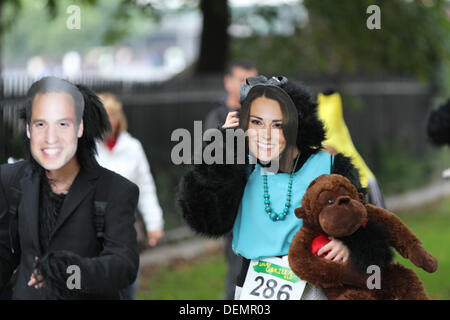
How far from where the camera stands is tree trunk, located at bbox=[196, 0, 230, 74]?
13.5 m

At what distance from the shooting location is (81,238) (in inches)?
146

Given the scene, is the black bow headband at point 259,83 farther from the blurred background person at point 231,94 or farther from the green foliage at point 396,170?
the green foliage at point 396,170

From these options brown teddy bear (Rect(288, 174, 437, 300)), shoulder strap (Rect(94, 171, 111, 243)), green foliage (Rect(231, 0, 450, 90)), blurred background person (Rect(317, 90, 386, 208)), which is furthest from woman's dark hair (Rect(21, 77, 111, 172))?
green foliage (Rect(231, 0, 450, 90))

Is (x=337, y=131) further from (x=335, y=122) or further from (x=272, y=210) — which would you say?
(x=272, y=210)

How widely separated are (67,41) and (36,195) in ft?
173

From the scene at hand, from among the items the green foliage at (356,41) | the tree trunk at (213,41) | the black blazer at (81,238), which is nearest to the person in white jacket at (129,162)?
the black blazer at (81,238)

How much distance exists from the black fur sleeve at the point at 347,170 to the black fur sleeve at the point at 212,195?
1.42ft

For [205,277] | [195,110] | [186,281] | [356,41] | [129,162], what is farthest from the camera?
[356,41]

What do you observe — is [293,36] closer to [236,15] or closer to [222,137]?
[236,15]

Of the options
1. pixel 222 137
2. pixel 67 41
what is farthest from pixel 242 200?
pixel 67 41

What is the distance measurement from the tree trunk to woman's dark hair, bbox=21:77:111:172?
9.50m

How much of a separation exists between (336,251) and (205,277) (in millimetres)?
6181

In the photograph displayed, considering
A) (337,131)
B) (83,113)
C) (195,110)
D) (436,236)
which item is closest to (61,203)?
(83,113)
